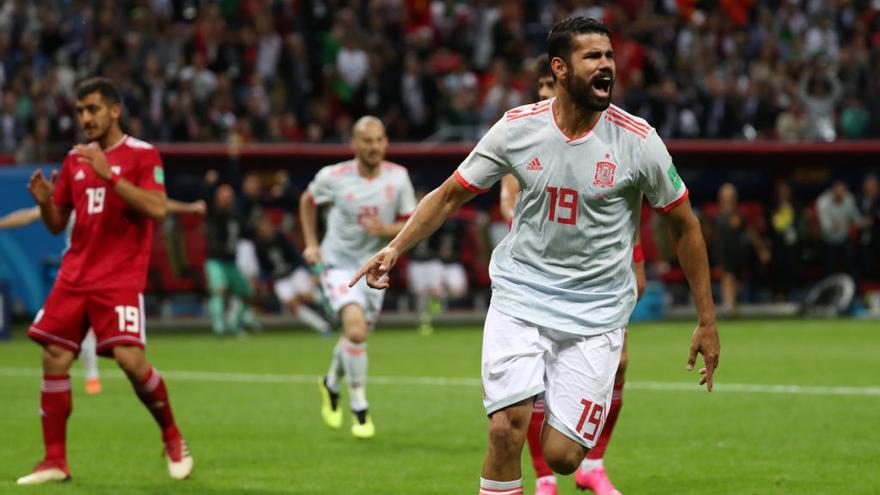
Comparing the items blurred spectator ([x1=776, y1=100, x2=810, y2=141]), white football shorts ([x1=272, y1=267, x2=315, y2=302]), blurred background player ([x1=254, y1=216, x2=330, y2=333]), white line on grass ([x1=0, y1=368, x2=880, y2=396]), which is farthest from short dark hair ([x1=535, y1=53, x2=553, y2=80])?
blurred spectator ([x1=776, y1=100, x2=810, y2=141])

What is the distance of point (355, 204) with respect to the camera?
12906mm

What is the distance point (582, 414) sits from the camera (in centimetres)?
681

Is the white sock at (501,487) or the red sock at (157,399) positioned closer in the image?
the white sock at (501,487)

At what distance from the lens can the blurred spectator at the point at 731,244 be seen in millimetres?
27359

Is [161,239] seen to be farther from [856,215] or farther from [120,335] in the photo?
[120,335]

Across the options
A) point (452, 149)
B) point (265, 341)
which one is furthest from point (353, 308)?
point (452, 149)

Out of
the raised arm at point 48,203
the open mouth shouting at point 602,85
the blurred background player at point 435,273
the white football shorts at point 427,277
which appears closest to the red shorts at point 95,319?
the raised arm at point 48,203

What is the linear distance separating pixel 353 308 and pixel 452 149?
14381 mm

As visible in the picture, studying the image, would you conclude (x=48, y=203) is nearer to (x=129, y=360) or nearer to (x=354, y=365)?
(x=129, y=360)

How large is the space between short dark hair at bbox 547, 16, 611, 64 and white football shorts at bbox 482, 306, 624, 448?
1.24 meters

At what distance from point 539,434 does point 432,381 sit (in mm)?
7741

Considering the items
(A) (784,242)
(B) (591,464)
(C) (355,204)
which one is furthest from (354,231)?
(A) (784,242)

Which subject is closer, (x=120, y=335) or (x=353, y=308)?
(x=120, y=335)

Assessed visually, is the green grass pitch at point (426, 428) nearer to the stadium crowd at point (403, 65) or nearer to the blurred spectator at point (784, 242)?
the stadium crowd at point (403, 65)
